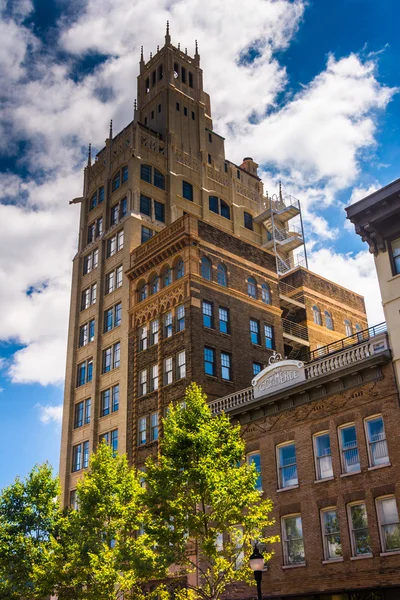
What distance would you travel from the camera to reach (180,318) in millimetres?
44094

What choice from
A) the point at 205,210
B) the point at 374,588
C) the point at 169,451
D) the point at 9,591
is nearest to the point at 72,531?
the point at 9,591

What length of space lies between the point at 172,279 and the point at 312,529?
20.8 meters

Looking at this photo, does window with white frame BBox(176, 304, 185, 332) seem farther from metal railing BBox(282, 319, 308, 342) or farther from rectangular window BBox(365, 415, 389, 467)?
rectangular window BBox(365, 415, 389, 467)

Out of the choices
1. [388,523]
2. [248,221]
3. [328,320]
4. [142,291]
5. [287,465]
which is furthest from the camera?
[248,221]

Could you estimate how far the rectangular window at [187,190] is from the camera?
193 feet

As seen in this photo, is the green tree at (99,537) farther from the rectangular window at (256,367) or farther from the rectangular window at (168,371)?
the rectangular window at (256,367)

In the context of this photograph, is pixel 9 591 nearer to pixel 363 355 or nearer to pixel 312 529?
pixel 312 529

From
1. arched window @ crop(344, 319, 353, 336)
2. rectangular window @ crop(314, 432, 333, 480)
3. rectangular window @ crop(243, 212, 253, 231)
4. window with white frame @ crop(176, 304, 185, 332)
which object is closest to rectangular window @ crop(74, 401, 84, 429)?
window with white frame @ crop(176, 304, 185, 332)

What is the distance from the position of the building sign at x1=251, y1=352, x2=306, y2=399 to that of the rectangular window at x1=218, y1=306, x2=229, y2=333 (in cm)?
949

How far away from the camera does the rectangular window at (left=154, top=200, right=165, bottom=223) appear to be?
183 feet

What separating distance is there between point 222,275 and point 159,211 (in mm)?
12117

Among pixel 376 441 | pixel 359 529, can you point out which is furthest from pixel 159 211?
pixel 359 529

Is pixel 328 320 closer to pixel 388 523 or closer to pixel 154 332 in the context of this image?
pixel 154 332

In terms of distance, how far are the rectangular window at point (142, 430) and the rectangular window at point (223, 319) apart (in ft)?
25.4
